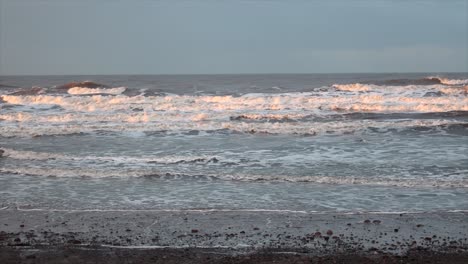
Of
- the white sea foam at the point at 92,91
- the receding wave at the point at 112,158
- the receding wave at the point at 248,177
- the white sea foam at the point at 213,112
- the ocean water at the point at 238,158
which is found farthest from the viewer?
the white sea foam at the point at 92,91

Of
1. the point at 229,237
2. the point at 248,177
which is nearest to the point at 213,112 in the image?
the point at 248,177

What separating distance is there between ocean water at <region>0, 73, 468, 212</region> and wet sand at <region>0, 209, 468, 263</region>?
1.93 feet

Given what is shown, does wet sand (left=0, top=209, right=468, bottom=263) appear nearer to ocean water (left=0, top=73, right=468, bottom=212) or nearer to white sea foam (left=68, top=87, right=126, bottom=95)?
ocean water (left=0, top=73, right=468, bottom=212)

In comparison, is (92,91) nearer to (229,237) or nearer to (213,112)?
(213,112)

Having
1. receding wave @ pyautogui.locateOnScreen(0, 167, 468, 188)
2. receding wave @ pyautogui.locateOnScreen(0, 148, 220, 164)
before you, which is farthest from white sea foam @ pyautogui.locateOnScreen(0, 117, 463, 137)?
receding wave @ pyautogui.locateOnScreen(0, 167, 468, 188)

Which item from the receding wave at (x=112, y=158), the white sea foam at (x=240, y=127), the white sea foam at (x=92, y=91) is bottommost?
the receding wave at (x=112, y=158)

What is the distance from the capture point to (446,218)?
25.6ft

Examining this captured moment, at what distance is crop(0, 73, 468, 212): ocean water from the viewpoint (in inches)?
359

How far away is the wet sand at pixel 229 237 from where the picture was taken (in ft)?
19.9

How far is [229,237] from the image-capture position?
6906 mm

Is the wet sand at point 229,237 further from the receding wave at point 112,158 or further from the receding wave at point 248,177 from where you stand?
the receding wave at point 112,158

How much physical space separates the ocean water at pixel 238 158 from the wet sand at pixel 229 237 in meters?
0.59

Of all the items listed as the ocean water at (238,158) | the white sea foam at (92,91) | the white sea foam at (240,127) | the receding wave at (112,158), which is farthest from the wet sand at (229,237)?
the white sea foam at (92,91)

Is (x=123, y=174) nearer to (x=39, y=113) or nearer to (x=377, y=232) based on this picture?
(x=377, y=232)
